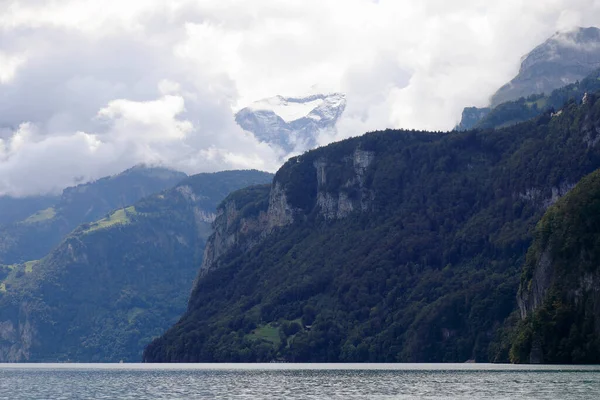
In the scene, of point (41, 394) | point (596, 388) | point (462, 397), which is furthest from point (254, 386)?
point (596, 388)

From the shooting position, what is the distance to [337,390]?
545ft

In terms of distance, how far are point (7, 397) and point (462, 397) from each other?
69.4 m

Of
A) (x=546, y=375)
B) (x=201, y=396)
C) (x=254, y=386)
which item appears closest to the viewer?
(x=201, y=396)

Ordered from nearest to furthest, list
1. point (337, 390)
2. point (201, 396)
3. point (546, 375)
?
point (201, 396), point (337, 390), point (546, 375)

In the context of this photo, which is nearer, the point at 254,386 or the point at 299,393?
the point at 299,393

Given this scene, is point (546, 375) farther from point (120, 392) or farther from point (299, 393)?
point (120, 392)

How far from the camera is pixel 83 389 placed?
184 metres

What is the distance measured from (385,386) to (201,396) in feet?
121

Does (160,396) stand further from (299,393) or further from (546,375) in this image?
(546,375)

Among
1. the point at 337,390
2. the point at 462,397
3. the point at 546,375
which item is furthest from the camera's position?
the point at 546,375

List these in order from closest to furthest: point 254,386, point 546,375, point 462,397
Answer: point 462,397 → point 254,386 → point 546,375

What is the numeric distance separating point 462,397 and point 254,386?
51.2m

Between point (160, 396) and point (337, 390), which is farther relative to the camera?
point (337, 390)

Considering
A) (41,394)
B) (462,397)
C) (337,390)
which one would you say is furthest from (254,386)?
(462,397)
